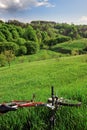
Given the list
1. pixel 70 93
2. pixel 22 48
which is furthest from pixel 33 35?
pixel 70 93

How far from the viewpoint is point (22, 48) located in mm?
111750

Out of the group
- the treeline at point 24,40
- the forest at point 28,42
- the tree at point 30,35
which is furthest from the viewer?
the tree at point 30,35

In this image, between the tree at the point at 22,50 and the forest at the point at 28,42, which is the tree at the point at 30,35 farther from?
the tree at the point at 22,50

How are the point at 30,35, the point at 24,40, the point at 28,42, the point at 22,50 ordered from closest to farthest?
1. the point at 22,50
2. the point at 28,42
3. the point at 24,40
4. the point at 30,35

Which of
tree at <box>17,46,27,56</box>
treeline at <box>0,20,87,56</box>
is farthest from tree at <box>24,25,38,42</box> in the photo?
tree at <box>17,46,27,56</box>

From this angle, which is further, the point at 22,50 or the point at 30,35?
the point at 30,35

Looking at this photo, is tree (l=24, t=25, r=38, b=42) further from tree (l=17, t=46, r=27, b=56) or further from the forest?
tree (l=17, t=46, r=27, b=56)

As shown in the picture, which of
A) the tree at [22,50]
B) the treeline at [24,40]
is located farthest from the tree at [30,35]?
the tree at [22,50]

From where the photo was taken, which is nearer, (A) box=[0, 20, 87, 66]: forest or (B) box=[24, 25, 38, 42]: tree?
(A) box=[0, 20, 87, 66]: forest

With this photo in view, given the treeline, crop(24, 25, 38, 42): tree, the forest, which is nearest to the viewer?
the forest

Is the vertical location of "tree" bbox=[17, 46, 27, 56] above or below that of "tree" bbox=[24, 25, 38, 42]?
below

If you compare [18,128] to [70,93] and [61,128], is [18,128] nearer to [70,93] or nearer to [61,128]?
[61,128]

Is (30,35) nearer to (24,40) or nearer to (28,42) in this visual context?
(24,40)

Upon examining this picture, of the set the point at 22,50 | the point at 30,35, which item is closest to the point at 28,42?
the point at 22,50
